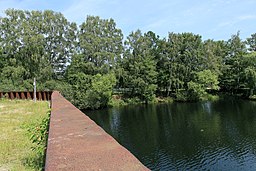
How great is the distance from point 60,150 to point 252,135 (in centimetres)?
2411

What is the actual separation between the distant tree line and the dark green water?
11.5 metres

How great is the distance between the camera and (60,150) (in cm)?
217

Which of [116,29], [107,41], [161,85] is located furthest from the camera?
[161,85]

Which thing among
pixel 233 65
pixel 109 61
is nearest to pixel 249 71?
pixel 233 65

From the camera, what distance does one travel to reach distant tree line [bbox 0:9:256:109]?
41.7 metres

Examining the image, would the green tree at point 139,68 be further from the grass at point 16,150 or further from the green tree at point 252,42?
the grass at point 16,150

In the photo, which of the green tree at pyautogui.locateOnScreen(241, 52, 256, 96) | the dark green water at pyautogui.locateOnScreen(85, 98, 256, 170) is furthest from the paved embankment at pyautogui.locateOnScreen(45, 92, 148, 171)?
the green tree at pyautogui.locateOnScreen(241, 52, 256, 96)

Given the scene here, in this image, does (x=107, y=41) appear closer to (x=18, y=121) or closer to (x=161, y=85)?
(x=161, y=85)

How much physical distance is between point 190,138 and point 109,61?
86.8 ft

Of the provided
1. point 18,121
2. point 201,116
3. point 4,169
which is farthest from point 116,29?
point 4,169

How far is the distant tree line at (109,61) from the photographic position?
41719 mm

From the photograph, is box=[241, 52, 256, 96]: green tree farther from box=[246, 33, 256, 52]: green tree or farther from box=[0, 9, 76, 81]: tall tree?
box=[0, 9, 76, 81]: tall tree

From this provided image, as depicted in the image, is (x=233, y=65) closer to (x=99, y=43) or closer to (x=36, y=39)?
(x=99, y=43)

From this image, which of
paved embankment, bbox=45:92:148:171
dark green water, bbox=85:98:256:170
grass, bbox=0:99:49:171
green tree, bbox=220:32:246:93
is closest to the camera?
paved embankment, bbox=45:92:148:171
